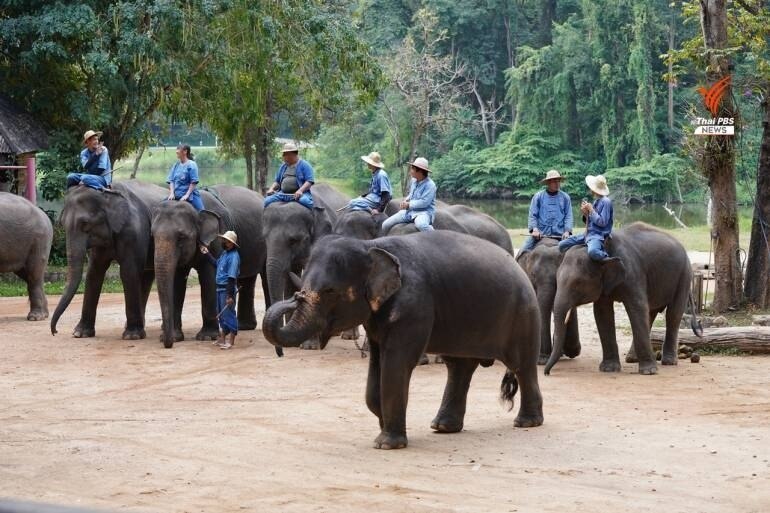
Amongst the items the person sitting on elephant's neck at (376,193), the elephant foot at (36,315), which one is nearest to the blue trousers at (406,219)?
the person sitting on elephant's neck at (376,193)

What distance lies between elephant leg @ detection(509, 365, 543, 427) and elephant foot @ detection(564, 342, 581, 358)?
4.10 m

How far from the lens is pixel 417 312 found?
27.7ft

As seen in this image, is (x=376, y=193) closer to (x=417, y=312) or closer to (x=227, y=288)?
(x=227, y=288)

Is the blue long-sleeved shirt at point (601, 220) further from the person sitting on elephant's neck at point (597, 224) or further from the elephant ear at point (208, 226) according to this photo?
the elephant ear at point (208, 226)

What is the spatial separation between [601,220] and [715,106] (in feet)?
17.1

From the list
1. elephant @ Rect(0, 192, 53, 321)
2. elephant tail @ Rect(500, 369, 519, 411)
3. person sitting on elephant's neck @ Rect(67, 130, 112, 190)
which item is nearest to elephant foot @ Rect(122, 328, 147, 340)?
person sitting on elephant's neck @ Rect(67, 130, 112, 190)

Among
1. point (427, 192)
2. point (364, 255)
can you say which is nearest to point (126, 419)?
point (364, 255)

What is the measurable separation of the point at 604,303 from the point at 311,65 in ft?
39.4

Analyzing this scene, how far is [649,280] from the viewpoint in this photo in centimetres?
1270

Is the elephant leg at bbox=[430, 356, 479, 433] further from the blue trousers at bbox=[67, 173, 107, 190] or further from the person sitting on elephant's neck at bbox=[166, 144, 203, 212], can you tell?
the blue trousers at bbox=[67, 173, 107, 190]

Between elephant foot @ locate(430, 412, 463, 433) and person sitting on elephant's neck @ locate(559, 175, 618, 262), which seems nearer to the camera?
elephant foot @ locate(430, 412, 463, 433)

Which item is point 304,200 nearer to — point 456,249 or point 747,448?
point 456,249

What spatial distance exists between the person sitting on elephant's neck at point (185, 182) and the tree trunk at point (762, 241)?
7.42 m

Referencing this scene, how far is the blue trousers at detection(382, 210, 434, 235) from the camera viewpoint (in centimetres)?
1249
